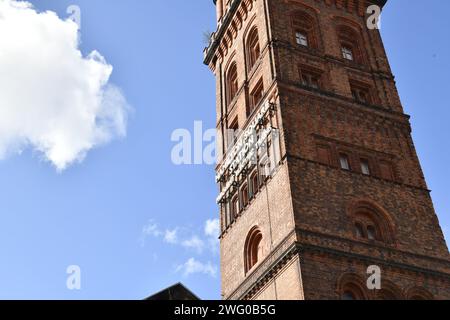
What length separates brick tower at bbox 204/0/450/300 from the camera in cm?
2445

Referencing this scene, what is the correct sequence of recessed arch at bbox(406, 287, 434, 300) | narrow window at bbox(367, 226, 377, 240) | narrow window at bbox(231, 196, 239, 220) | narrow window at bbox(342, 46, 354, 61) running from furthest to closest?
1. narrow window at bbox(342, 46, 354, 61)
2. narrow window at bbox(231, 196, 239, 220)
3. narrow window at bbox(367, 226, 377, 240)
4. recessed arch at bbox(406, 287, 434, 300)

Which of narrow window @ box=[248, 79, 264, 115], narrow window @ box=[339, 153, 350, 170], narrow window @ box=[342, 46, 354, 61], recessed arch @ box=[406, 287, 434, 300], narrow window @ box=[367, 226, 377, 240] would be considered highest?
narrow window @ box=[342, 46, 354, 61]

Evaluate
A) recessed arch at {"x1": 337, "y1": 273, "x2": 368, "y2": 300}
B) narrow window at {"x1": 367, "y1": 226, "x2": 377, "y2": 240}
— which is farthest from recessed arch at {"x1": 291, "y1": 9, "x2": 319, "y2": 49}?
recessed arch at {"x1": 337, "y1": 273, "x2": 368, "y2": 300}

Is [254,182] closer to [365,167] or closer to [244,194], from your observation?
[244,194]

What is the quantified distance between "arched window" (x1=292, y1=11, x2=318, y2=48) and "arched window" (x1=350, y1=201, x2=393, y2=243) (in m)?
10.5

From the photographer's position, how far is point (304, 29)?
115 ft

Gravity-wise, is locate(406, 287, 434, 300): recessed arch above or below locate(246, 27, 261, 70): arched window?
below

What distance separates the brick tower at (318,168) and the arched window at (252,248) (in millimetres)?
42

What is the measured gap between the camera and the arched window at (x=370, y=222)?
2614 centimetres

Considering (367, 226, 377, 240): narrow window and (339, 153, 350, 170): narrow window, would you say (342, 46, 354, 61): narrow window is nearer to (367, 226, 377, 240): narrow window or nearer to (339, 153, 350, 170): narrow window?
(339, 153, 350, 170): narrow window

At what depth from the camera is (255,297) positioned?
25688mm
